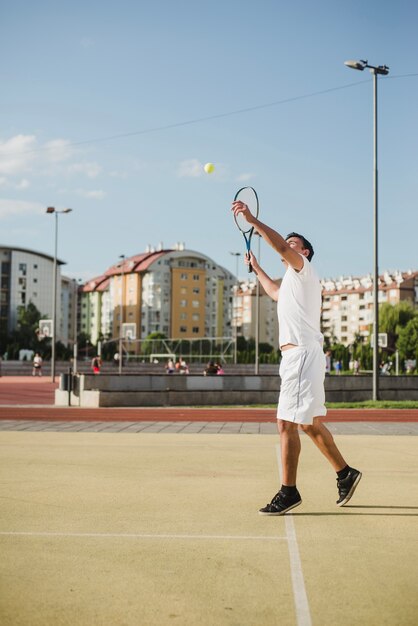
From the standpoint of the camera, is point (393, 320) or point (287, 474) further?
point (393, 320)

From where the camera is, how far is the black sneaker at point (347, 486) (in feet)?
19.3

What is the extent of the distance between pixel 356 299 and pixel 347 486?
510 ft

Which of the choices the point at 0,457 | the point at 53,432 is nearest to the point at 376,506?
the point at 0,457

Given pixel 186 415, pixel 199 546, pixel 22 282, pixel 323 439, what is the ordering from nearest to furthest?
pixel 199 546, pixel 323 439, pixel 186 415, pixel 22 282

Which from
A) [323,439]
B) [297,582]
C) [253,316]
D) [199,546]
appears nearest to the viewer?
[297,582]

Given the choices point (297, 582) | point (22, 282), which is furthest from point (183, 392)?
point (22, 282)

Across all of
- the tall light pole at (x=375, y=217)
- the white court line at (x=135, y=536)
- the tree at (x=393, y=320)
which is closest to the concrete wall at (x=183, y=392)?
the tall light pole at (x=375, y=217)

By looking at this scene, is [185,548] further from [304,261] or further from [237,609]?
[304,261]

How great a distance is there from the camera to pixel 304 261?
5.60 m

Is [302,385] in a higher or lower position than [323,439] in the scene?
higher

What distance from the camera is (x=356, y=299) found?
158500 millimetres

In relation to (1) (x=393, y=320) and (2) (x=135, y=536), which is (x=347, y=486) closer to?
(2) (x=135, y=536)

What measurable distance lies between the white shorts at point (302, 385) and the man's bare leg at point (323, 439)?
16 centimetres

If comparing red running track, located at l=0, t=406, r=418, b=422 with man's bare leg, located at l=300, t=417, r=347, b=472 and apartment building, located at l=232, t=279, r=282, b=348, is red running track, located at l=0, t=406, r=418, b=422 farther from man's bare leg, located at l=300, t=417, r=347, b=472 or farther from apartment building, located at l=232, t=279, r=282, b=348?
apartment building, located at l=232, t=279, r=282, b=348
